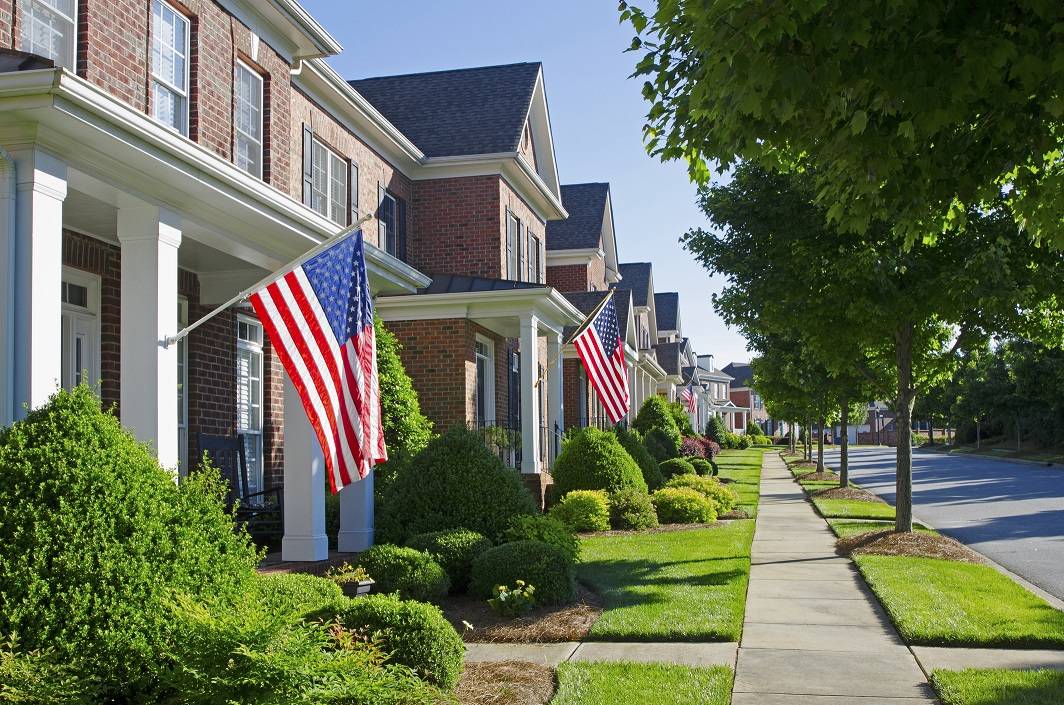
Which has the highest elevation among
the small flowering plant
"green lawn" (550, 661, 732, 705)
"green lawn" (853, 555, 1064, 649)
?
the small flowering plant

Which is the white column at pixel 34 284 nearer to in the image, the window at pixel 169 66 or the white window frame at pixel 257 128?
the window at pixel 169 66

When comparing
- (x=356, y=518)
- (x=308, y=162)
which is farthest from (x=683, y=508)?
(x=308, y=162)

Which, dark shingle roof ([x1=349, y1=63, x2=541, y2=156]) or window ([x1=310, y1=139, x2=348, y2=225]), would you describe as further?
dark shingle roof ([x1=349, y1=63, x2=541, y2=156])

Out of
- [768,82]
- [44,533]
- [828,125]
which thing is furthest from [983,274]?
[44,533]

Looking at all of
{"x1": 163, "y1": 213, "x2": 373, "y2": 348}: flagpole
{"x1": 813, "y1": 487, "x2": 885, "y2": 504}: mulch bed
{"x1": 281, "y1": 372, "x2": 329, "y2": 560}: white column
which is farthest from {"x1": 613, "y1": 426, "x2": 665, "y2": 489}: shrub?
{"x1": 163, "y1": 213, "x2": 373, "y2": 348}: flagpole

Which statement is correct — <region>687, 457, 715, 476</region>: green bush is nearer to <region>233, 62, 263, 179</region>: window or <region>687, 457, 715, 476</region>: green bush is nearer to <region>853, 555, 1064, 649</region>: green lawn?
<region>853, 555, 1064, 649</region>: green lawn

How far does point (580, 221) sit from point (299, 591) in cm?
2645

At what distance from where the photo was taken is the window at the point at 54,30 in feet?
27.3

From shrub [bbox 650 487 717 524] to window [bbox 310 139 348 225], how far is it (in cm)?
762

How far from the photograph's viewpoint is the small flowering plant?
9.06 meters

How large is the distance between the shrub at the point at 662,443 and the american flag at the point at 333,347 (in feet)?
70.2

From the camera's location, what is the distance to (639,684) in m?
6.78

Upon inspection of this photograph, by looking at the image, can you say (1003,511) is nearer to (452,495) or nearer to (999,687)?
(452,495)

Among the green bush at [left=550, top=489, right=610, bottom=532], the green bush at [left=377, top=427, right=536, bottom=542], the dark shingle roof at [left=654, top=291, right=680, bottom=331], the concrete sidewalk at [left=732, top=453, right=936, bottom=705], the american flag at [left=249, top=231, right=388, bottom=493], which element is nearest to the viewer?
the concrete sidewalk at [left=732, top=453, right=936, bottom=705]
